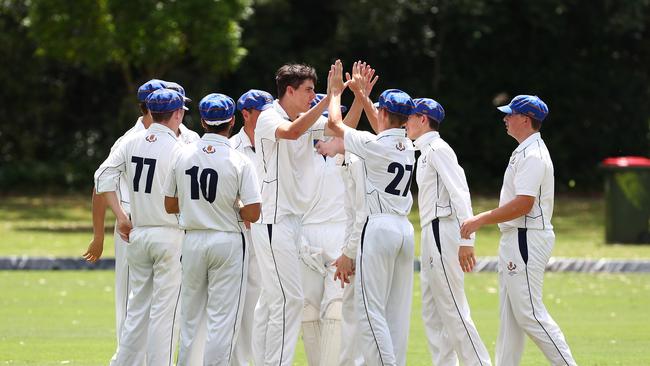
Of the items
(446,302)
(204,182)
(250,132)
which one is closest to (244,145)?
(250,132)

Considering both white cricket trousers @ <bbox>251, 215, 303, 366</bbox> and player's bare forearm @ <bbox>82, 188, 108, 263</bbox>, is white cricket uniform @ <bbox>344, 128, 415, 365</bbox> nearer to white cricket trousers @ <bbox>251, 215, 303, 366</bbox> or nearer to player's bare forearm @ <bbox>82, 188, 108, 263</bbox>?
white cricket trousers @ <bbox>251, 215, 303, 366</bbox>

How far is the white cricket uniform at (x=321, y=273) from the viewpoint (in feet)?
34.4

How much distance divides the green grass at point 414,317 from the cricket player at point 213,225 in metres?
2.37

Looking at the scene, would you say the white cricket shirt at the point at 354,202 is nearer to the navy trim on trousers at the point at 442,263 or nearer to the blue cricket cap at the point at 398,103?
the blue cricket cap at the point at 398,103

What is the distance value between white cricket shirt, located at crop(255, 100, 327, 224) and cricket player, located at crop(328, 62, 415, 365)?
52cm

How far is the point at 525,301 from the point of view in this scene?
387 inches

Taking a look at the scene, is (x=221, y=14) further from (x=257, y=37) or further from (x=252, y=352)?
(x=252, y=352)

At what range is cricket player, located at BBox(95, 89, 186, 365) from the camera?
985 centimetres

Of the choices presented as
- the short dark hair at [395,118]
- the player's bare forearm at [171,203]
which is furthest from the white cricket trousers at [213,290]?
the short dark hair at [395,118]

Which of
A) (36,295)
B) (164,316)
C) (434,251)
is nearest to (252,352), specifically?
(164,316)

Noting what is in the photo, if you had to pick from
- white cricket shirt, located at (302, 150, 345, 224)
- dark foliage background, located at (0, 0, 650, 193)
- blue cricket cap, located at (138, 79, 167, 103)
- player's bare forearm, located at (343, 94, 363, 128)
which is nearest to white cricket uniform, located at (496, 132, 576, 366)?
player's bare forearm, located at (343, 94, 363, 128)

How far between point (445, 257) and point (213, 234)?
2.12 meters

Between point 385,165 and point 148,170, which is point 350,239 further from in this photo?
point 148,170

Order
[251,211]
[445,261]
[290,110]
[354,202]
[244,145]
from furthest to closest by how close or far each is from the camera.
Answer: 1. [244,145]
2. [445,261]
3. [290,110]
4. [354,202]
5. [251,211]
